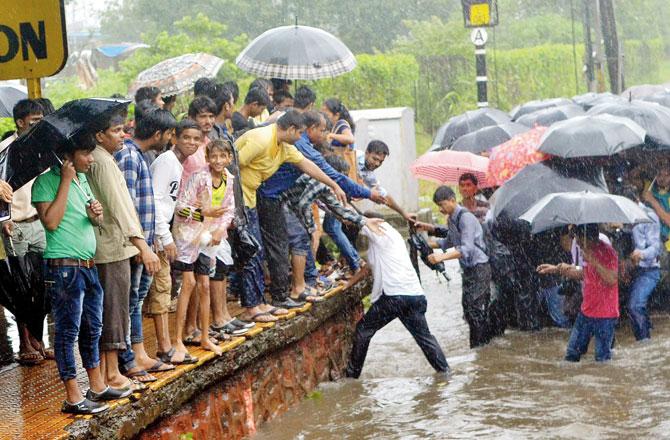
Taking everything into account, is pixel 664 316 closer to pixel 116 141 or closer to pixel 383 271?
pixel 383 271

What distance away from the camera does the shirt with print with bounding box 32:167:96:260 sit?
5.84 metres

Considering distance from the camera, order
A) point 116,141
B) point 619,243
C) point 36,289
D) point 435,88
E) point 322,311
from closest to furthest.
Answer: point 116,141
point 36,289
point 322,311
point 619,243
point 435,88

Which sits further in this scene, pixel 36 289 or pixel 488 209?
pixel 488 209

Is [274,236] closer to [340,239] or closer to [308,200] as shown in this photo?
[308,200]

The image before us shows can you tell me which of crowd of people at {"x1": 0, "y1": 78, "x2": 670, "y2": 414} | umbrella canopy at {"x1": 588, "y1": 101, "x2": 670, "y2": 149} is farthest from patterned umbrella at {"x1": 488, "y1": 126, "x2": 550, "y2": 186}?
umbrella canopy at {"x1": 588, "y1": 101, "x2": 670, "y2": 149}

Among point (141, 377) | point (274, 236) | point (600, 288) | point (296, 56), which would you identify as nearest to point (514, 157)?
point (296, 56)

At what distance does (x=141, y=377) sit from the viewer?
670 cm

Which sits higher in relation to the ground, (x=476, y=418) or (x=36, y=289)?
(x=36, y=289)

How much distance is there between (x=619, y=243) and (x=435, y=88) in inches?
798

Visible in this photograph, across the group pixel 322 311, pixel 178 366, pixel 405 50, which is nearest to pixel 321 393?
pixel 322 311

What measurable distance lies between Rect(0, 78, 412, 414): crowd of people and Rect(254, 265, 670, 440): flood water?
0.93 m

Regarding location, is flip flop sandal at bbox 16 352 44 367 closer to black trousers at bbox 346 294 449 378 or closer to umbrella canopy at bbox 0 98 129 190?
umbrella canopy at bbox 0 98 129 190

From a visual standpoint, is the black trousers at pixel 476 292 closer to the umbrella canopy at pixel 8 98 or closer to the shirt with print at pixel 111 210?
the umbrella canopy at pixel 8 98

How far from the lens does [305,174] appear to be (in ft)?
30.1
